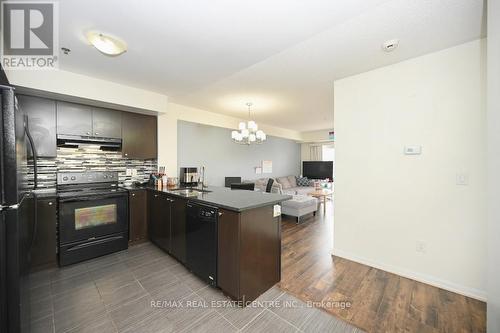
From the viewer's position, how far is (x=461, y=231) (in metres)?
2.05

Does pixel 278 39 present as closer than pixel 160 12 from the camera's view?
No

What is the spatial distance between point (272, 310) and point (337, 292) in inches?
29.5

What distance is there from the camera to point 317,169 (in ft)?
25.3

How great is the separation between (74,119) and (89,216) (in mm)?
1418

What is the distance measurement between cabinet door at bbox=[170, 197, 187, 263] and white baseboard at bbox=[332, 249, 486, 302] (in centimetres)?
225

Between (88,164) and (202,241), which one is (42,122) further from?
(202,241)

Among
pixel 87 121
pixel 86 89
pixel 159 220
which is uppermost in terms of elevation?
pixel 86 89

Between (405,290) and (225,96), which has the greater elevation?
(225,96)

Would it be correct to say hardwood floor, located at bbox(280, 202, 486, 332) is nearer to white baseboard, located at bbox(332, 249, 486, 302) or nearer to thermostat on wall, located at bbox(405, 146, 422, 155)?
white baseboard, located at bbox(332, 249, 486, 302)

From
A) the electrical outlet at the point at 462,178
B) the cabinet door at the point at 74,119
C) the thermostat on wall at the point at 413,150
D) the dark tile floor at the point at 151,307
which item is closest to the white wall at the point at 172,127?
the cabinet door at the point at 74,119

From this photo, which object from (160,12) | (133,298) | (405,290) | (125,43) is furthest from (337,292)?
(125,43)

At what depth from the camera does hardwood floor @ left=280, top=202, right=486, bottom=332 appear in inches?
64.5

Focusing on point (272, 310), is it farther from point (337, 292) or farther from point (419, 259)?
point (419, 259)

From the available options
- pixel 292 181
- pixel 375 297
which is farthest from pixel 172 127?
pixel 292 181
